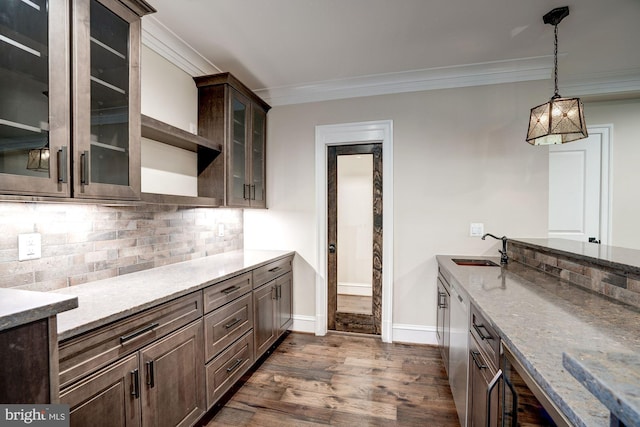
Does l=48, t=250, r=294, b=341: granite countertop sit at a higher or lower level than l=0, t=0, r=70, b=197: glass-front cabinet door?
lower

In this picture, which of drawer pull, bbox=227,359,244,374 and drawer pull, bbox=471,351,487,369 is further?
drawer pull, bbox=227,359,244,374

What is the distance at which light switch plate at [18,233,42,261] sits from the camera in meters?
1.39

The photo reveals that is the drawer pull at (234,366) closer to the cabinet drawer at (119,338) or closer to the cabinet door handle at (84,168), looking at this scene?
the cabinet drawer at (119,338)

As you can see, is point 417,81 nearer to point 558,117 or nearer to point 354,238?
point 558,117

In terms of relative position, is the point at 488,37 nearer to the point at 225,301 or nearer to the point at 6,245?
the point at 225,301

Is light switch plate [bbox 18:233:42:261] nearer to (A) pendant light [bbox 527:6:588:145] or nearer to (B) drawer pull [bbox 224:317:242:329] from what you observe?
(B) drawer pull [bbox 224:317:242:329]

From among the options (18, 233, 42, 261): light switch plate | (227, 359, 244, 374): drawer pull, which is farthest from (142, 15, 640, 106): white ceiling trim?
(227, 359, 244, 374): drawer pull

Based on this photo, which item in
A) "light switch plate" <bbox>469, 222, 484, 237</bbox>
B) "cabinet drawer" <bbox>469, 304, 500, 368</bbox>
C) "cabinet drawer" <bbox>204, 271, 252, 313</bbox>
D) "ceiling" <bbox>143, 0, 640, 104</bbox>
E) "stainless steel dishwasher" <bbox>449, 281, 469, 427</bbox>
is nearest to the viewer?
"cabinet drawer" <bbox>469, 304, 500, 368</bbox>

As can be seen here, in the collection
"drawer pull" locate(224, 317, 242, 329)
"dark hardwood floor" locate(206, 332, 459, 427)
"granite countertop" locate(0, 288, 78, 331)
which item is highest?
"granite countertop" locate(0, 288, 78, 331)

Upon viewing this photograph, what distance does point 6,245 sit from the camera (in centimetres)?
134

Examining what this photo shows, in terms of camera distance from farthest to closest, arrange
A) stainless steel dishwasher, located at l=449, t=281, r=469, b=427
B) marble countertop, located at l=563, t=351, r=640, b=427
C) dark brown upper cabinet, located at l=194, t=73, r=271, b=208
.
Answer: dark brown upper cabinet, located at l=194, t=73, r=271, b=208
stainless steel dishwasher, located at l=449, t=281, r=469, b=427
marble countertop, located at l=563, t=351, r=640, b=427

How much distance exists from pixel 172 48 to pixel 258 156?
1.23 meters

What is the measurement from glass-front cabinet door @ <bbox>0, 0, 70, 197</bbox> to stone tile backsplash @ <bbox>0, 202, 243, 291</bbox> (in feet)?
1.30

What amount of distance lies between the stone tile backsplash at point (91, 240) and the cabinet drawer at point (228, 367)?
0.87 metres
